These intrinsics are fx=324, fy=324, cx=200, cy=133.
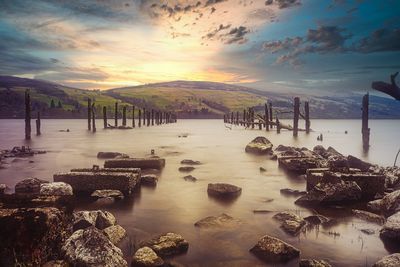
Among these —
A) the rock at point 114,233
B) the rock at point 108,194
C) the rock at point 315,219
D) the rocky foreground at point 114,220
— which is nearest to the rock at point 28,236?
the rocky foreground at point 114,220

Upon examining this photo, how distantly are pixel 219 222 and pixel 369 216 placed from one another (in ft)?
14.6

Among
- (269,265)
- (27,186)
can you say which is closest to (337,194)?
(269,265)

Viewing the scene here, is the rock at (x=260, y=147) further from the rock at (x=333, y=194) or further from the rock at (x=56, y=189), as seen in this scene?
the rock at (x=56, y=189)

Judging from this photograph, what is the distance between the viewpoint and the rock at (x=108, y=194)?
11250mm

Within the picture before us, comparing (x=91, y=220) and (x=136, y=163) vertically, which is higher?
(x=136, y=163)

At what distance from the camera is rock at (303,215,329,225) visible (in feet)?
29.5

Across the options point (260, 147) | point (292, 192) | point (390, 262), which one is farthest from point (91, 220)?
point (260, 147)

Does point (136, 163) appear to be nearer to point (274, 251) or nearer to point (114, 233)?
point (114, 233)

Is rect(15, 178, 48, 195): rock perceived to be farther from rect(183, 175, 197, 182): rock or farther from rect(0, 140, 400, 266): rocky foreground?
rect(183, 175, 197, 182): rock

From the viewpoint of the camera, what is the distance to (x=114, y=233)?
7605 millimetres

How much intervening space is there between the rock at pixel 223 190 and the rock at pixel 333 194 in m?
2.47

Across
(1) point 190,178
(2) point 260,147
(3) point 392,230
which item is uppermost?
(2) point 260,147

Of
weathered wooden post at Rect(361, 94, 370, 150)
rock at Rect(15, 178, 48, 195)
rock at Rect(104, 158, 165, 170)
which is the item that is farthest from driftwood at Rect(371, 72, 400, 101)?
weathered wooden post at Rect(361, 94, 370, 150)

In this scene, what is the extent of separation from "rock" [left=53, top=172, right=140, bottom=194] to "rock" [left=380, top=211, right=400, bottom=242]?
8.17 m
